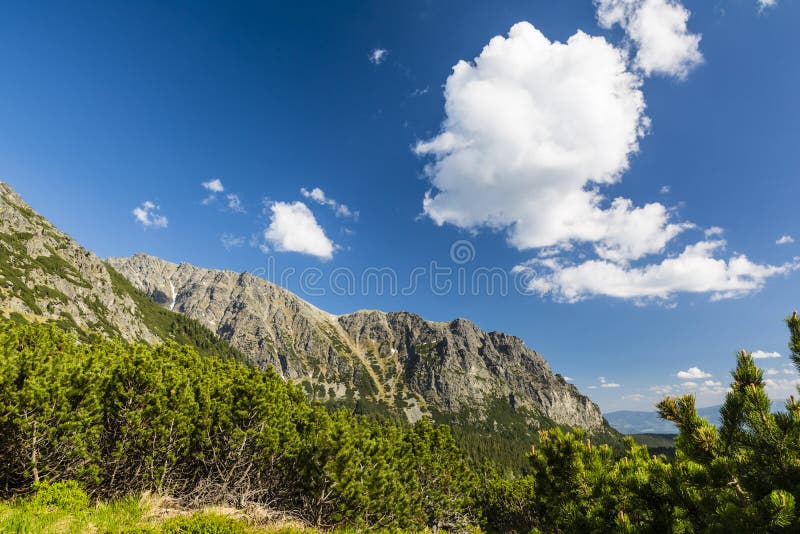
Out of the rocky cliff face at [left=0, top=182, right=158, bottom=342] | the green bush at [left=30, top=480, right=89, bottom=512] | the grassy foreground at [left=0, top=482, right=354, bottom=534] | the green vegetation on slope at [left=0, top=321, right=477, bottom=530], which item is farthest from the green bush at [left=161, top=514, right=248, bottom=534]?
the rocky cliff face at [left=0, top=182, right=158, bottom=342]

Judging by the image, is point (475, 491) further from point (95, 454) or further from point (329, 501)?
point (95, 454)

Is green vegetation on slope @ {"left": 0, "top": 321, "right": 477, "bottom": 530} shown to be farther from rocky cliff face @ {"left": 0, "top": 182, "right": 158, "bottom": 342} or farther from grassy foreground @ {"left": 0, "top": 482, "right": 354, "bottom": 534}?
rocky cliff face @ {"left": 0, "top": 182, "right": 158, "bottom": 342}

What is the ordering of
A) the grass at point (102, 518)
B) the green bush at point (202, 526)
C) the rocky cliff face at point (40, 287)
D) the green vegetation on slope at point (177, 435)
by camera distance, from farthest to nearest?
the rocky cliff face at point (40, 287) < the green vegetation on slope at point (177, 435) < the green bush at point (202, 526) < the grass at point (102, 518)

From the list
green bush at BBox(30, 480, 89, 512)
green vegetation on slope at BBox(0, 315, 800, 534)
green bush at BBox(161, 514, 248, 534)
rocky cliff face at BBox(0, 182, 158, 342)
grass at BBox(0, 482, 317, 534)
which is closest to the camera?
green vegetation on slope at BBox(0, 315, 800, 534)

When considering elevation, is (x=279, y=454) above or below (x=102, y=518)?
above

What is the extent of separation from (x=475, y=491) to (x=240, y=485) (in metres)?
37.1

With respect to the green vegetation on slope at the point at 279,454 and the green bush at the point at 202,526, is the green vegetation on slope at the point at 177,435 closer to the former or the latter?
the green vegetation on slope at the point at 279,454

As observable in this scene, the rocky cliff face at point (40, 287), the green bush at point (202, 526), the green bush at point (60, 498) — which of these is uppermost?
the rocky cliff face at point (40, 287)

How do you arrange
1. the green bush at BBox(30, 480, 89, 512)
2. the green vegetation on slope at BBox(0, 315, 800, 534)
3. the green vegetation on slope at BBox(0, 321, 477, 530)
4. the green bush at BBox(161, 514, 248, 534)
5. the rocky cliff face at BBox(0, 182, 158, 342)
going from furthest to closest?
the rocky cliff face at BBox(0, 182, 158, 342)
the green vegetation on slope at BBox(0, 321, 477, 530)
the green bush at BBox(30, 480, 89, 512)
the green bush at BBox(161, 514, 248, 534)
the green vegetation on slope at BBox(0, 315, 800, 534)

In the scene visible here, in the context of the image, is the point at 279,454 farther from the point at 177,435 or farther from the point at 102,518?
the point at 102,518

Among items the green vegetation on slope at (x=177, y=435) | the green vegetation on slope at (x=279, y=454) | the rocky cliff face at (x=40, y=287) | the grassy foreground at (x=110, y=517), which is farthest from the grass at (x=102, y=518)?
the rocky cliff face at (x=40, y=287)

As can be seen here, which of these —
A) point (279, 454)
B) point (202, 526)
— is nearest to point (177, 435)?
point (279, 454)

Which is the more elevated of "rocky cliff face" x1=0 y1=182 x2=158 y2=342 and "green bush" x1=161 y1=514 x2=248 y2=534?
"rocky cliff face" x1=0 y1=182 x2=158 y2=342

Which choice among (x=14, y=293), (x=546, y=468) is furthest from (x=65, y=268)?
(x=546, y=468)
